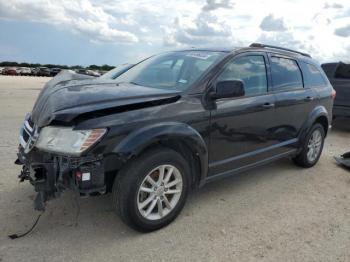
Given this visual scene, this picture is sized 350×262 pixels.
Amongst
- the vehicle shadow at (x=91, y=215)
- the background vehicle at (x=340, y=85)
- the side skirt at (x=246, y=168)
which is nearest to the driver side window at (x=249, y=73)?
the side skirt at (x=246, y=168)

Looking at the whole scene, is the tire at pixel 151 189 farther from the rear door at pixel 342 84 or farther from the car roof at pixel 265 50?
the rear door at pixel 342 84

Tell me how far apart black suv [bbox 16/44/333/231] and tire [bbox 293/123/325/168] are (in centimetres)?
48

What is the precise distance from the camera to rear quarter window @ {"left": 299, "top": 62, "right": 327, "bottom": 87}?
552 centimetres

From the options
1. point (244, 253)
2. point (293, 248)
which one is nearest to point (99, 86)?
point (244, 253)

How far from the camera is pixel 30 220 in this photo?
3609 mm

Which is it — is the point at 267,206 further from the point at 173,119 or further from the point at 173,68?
the point at 173,68

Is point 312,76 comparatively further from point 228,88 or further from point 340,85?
point 340,85

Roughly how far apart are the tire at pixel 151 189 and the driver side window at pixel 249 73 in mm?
1087

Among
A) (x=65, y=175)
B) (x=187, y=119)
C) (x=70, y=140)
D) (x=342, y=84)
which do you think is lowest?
(x=65, y=175)

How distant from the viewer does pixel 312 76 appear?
224 inches

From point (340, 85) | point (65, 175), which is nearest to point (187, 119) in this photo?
point (65, 175)

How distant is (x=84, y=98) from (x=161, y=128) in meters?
0.73

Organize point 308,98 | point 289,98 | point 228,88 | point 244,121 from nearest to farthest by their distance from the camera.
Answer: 1. point 228,88
2. point 244,121
3. point 289,98
4. point 308,98

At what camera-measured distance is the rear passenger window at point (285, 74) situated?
4.80 metres
